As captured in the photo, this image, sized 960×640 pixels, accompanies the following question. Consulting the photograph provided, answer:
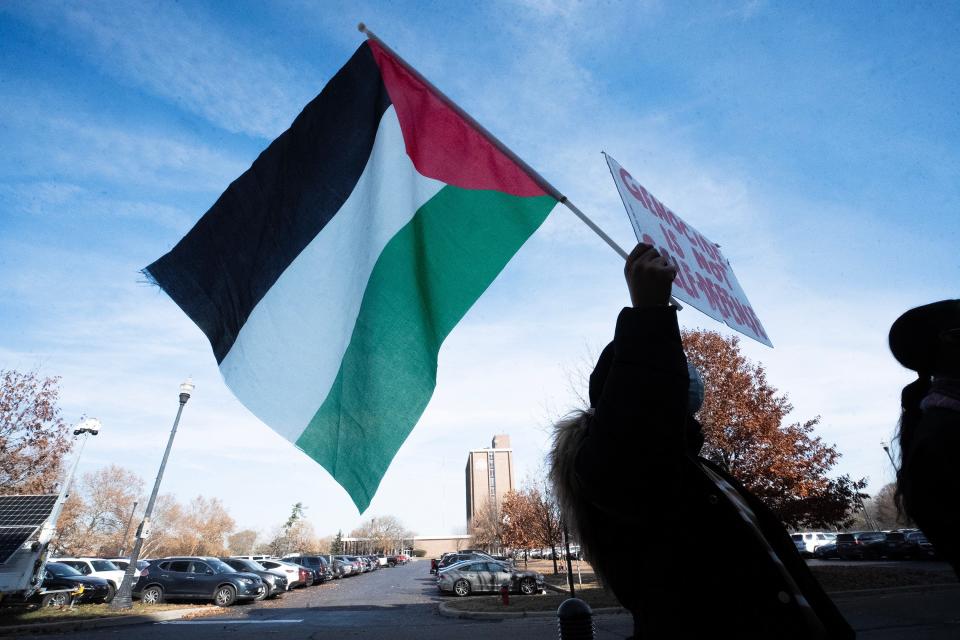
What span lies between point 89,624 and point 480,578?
14167 millimetres

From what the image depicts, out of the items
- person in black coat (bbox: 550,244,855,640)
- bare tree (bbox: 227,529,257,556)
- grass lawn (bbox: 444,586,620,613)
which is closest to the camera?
person in black coat (bbox: 550,244,855,640)

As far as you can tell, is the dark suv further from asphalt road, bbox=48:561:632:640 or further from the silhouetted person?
the silhouetted person

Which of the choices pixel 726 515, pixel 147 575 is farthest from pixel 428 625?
pixel 726 515

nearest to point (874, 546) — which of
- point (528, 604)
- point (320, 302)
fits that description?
point (528, 604)

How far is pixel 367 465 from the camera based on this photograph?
2.88m

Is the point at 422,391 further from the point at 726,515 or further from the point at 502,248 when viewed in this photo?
the point at 726,515

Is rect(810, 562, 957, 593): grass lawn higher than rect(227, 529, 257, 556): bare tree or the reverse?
the reverse

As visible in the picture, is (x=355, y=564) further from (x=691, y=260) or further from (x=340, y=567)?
(x=691, y=260)

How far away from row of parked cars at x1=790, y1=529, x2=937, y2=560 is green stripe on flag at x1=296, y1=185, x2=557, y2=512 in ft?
111

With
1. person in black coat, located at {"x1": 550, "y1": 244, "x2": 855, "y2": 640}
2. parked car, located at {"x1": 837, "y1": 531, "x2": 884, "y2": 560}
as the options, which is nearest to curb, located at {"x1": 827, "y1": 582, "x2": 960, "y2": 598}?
person in black coat, located at {"x1": 550, "y1": 244, "x2": 855, "y2": 640}

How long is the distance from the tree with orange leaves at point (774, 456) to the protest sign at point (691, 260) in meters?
15.4

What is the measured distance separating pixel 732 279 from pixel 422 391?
2.05 meters

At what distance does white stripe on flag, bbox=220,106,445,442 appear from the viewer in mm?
2977

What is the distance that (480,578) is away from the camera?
23.3 m
